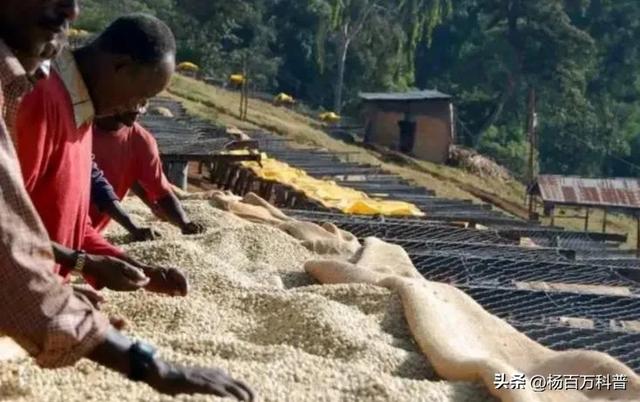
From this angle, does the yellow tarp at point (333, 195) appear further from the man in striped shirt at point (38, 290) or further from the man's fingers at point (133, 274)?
the man in striped shirt at point (38, 290)

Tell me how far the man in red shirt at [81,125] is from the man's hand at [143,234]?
63.2 inches

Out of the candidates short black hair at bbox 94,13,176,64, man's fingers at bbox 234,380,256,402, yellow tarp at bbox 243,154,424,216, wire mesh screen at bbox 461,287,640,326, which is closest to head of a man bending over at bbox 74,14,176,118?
short black hair at bbox 94,13,176,64

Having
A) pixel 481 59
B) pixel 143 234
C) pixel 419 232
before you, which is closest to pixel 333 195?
pixel 419 232

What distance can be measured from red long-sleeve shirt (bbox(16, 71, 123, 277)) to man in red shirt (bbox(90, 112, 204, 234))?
1.24m

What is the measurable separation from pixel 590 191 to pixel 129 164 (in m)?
16.2

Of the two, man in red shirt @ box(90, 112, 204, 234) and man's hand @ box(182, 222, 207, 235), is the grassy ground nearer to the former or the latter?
man's hand @ box(182, 222, 207, 235)

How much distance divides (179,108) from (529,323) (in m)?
16.4

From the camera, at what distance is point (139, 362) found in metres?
2.21

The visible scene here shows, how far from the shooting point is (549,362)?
348 centimetres

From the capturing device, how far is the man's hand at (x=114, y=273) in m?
2.86

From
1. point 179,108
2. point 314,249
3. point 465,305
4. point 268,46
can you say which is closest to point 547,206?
point 179,108

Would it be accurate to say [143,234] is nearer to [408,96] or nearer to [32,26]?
[32,26]

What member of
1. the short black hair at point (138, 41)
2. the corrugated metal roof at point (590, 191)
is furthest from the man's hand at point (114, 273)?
the corrugated metal roof at point (590, 191)

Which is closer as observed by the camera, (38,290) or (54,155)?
(38,290)
